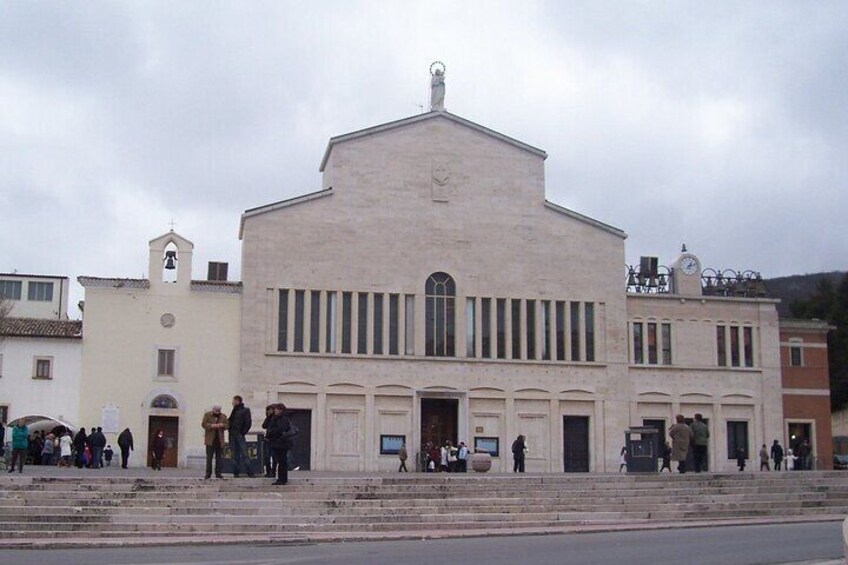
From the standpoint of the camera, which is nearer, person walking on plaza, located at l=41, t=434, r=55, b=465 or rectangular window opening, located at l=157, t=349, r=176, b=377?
person walking on plaza, located at l=41, t=434, r=55, b=465

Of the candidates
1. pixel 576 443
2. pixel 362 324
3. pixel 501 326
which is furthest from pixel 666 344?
pixel 362 324

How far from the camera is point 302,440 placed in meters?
42.9

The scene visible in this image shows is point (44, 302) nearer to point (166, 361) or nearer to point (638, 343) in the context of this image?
point (166, 361)

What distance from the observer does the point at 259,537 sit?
20.7 metres

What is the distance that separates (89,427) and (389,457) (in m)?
11.5

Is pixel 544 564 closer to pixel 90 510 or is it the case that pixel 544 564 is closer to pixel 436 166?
pixel 90 510

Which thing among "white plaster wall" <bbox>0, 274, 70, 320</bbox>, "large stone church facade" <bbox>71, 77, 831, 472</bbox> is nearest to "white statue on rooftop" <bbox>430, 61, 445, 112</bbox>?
"large stone church facade" <bbox>71, 77, 831, 472</bbox>

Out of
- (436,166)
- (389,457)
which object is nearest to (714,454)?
(389,457)

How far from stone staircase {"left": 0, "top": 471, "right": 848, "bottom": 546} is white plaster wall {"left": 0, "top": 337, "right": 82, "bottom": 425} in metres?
18.6

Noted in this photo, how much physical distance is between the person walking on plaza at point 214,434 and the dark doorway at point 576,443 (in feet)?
73.3

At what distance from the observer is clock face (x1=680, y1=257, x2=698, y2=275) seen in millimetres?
48969

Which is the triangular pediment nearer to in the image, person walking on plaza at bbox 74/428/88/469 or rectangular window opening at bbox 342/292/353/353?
rectangular window opening at bbox 342/292/353/353

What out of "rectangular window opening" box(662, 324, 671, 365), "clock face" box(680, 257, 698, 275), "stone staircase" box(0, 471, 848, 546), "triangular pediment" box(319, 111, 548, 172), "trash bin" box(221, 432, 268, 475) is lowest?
"stone staircase" box(0, 471, 848, 546)

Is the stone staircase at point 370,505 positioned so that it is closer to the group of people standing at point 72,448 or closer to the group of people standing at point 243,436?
the group of people standing at point 243,436
